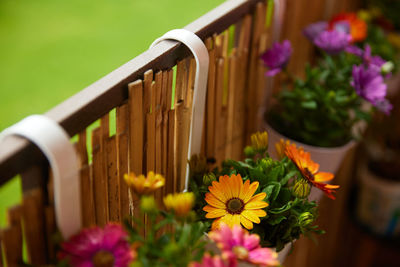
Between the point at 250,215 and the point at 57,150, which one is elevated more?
the point at 57,150

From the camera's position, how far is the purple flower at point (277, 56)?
128cm

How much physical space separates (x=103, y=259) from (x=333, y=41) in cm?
96

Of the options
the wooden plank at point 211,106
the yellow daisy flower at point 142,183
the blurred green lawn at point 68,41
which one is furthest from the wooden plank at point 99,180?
the blurred green lawn at point 68,41

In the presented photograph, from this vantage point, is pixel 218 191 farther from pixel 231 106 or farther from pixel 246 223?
pixel 231 106

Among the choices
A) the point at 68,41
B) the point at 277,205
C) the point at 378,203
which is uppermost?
the point at 277,205

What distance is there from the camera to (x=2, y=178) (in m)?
0.68

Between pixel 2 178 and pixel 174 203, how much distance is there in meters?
0.25

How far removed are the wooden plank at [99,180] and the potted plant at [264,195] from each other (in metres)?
0.19

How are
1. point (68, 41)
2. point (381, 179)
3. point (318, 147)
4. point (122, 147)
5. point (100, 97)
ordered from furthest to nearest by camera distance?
point (68, 41), point (381, 179), point (318, 147), point (122, 147), point (100, 97)

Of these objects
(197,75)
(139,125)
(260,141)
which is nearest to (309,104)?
(260,141)

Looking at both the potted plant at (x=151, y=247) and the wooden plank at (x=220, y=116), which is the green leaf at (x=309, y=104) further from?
the potted plant at (x=151, y=247)

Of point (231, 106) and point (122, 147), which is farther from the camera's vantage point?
point (231, 106)

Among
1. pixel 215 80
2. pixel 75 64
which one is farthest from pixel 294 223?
pixel 75 64

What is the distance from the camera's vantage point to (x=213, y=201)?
2.97 feet
